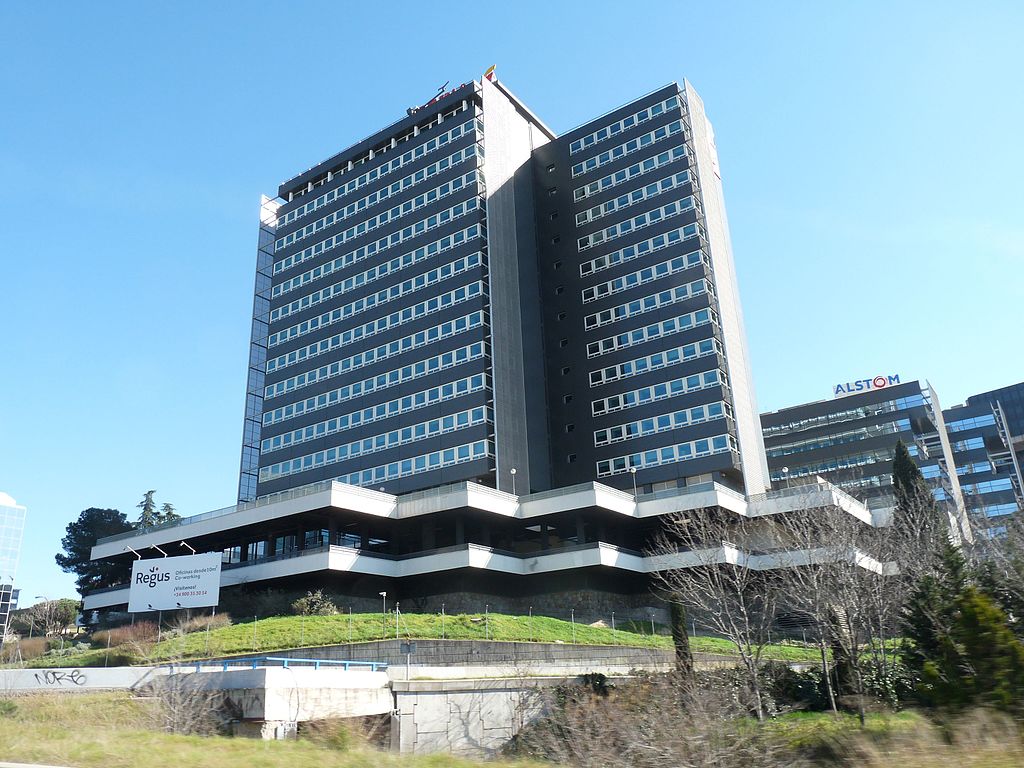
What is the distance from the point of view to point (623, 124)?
274 feet

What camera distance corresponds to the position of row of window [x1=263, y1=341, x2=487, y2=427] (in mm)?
73312

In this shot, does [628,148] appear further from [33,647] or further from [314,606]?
[33,647]

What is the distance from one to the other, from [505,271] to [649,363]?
1640cm

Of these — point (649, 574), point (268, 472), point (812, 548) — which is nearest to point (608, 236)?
point (649, 574)

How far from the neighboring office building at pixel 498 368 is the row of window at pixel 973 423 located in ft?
233

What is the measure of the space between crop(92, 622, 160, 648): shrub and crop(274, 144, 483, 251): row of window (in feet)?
162

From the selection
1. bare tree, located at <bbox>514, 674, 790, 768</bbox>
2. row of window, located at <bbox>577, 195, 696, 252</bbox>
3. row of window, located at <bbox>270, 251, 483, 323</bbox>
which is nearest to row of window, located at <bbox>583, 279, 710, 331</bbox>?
row of window, located at <bbox>577, 195, 696, 252</bbox>

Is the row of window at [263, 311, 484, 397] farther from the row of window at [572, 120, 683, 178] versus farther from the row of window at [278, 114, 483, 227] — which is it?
the row of window at [572, 120, 683, 178]

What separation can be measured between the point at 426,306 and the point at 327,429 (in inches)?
621

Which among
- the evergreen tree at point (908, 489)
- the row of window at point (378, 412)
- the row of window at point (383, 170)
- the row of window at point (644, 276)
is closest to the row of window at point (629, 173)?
the row of window at point (644, 276)

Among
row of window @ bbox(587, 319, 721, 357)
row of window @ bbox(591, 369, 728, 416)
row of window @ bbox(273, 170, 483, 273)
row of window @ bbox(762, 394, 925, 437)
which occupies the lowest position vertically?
row of window @ bbox(591, 369, 728, 416)

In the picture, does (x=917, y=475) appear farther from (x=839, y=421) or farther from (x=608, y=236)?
(x=839, y=421)

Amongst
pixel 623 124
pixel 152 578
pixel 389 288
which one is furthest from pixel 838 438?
pixel 152 578

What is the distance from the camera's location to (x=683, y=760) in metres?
15.6
